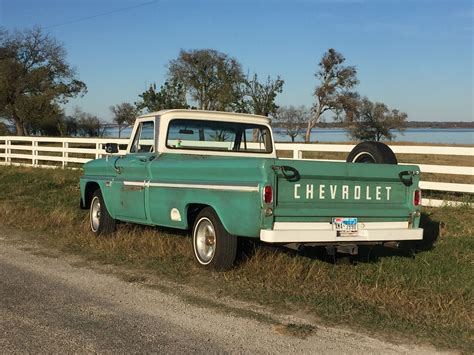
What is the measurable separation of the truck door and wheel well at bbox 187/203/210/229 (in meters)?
0.87

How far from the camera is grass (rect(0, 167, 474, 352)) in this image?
5.12m

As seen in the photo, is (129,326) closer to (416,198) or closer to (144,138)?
(416,198)

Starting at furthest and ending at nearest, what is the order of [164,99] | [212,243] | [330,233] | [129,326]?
[164,99] → [212,243] → [330,233] → [129,326]

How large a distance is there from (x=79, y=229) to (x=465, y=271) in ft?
19.8

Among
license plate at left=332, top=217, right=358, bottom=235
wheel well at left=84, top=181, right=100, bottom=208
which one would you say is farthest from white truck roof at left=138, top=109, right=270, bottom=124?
license plate at left=332, top=217, right=358, bottom=235

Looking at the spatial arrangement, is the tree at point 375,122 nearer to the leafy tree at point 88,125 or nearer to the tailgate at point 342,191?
the leafy tree at point 88,125

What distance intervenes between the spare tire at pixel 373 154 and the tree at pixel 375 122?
55805 mm

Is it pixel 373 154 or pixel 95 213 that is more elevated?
pixel 373 154

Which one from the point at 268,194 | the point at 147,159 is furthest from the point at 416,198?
the point at 147,159

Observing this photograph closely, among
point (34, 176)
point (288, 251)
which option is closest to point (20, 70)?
point (34, 176)

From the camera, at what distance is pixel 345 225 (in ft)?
20.4

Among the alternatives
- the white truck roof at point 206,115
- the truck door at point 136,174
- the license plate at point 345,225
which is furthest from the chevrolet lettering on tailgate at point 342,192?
the white truck roof at point 206,115

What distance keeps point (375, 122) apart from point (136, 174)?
63.6 metres

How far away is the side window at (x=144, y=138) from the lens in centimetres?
805
